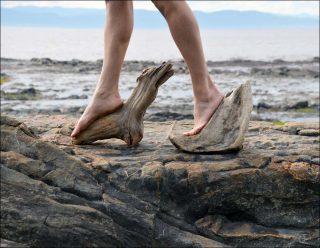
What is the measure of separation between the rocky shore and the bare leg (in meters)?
13.5

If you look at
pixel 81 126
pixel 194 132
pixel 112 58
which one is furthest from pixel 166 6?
pixel 81 126

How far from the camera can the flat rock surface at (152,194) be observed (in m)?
5.05

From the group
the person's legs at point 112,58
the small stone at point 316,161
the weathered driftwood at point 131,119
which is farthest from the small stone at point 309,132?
the person's legs at point 112,58

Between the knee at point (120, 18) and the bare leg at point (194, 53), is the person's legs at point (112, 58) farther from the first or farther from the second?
the bare leg at point (194, 53)

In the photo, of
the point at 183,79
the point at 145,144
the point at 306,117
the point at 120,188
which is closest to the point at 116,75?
the point at 145,144

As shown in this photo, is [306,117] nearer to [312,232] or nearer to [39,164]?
[312,232]

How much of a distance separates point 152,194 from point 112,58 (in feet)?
5.03

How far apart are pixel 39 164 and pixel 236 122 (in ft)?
7.35

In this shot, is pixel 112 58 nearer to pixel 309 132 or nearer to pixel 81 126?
pixel 81 126

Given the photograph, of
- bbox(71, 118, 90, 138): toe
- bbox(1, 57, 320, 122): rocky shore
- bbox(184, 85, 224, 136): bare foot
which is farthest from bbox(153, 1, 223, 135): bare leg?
bbox(1, 57, 320, 122): rocky shore

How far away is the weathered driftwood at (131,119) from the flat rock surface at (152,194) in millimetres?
121

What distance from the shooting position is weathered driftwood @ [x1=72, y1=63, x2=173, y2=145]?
21.1ft

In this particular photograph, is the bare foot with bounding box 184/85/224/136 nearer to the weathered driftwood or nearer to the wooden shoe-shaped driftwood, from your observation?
the wooden shoe-shaped driftwood

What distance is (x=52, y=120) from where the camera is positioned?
25.9 feet
